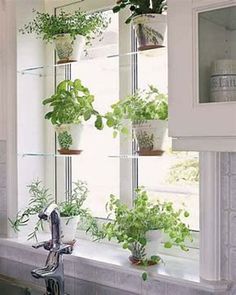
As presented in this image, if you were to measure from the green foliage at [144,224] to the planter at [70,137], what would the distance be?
0.34 metres

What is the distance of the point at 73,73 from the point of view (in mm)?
1991

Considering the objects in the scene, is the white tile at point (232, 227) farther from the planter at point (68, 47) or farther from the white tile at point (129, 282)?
the planter at point (68, 47)

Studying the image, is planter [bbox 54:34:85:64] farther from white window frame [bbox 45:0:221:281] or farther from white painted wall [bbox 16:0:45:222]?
white window frame [bbox 45:0:221:281]

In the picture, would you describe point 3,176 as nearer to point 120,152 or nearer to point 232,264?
point 120,152

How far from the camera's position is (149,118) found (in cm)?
157

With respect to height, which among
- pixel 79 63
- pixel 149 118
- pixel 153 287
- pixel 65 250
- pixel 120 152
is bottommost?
pixel 153 287

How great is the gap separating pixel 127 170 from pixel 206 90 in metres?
0.70

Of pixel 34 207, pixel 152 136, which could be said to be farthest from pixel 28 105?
pixel 152 136

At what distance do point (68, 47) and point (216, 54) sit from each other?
2.64 ft

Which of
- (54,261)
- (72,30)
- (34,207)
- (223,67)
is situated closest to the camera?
(223,67)

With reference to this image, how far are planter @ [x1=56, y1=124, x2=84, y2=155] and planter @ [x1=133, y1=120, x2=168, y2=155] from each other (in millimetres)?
313

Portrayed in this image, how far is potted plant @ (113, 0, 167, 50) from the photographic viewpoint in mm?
1479

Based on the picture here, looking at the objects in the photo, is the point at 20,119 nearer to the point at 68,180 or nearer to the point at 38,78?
the point at 38,78

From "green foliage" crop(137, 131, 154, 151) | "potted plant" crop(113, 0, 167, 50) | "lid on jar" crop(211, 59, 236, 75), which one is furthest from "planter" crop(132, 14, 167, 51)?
"lid on jar" crop(211, 59, 236, 75)
